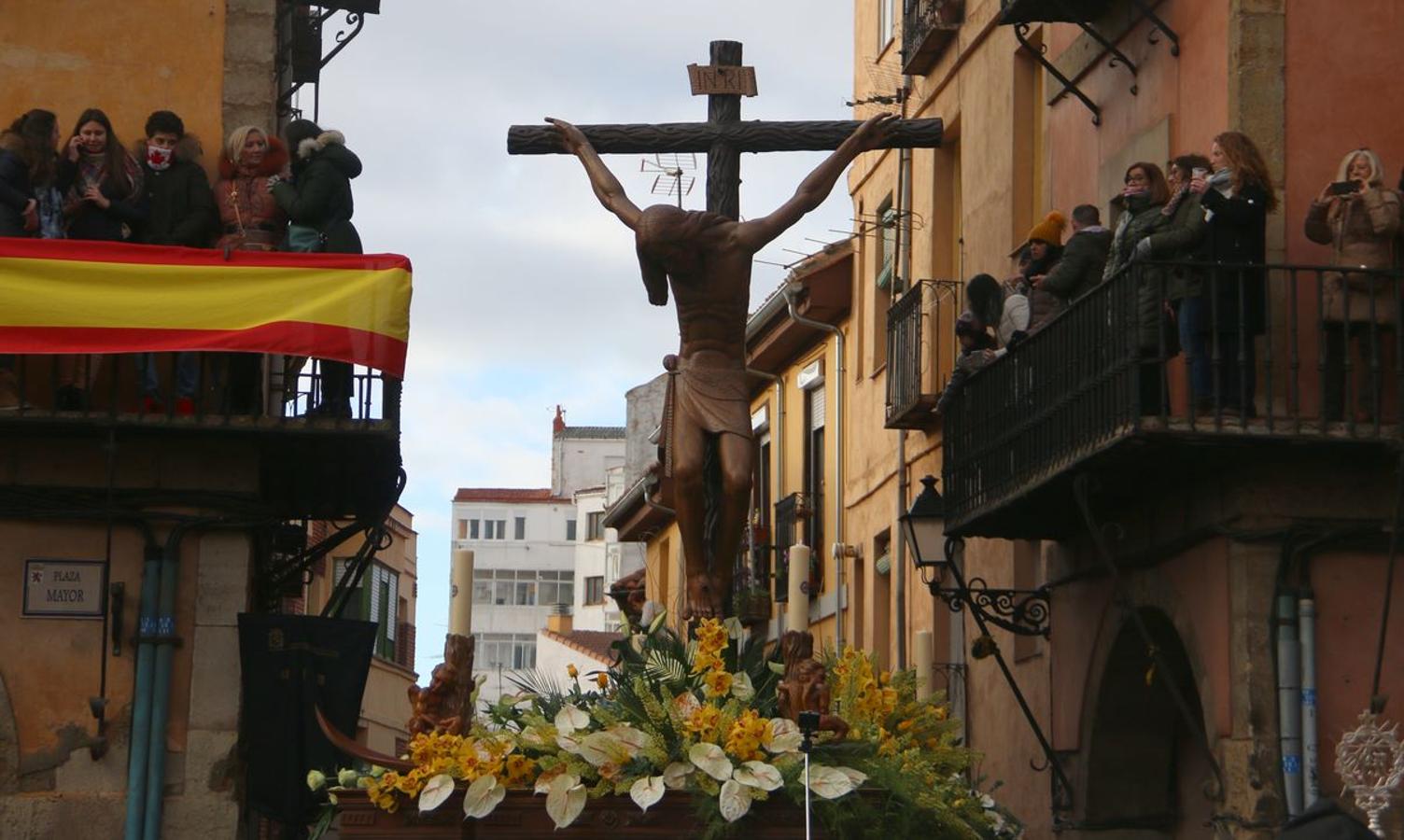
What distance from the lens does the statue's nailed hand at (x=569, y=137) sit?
13.9 metres

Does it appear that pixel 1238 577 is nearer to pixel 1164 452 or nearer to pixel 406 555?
pixel 1164 452

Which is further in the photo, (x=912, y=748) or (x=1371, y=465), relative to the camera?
(x=1371, y=465)

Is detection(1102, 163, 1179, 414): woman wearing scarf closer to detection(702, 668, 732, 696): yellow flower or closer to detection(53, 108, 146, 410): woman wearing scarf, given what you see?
detection(702, 668, 732, 696): yellow flower

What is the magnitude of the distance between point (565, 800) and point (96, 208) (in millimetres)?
7362

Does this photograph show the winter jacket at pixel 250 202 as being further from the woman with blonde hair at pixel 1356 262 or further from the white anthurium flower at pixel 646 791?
the white anthurium flower at pixel 646 791

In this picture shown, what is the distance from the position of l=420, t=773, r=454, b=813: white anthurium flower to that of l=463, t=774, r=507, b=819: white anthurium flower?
0.29 feet

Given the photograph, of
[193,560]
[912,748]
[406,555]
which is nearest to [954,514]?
[193,560]

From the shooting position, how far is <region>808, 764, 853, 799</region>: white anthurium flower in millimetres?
11289

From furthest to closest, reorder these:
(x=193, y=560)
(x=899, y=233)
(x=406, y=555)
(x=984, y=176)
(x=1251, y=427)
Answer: (x=406, y=555)
(x=899, y=233)
(x=984, y=176)
(x=193, y=560)
(x=1251, y=427)

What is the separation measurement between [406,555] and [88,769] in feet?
106

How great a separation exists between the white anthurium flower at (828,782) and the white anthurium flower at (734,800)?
270 millimetres

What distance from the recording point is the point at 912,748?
1228cm

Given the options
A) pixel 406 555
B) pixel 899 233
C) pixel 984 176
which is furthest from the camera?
pixel 406 555

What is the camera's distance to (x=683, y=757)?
37.7ft
